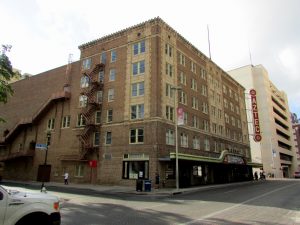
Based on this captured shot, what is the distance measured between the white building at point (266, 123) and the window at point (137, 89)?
56106 mm

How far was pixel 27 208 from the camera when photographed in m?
6.13

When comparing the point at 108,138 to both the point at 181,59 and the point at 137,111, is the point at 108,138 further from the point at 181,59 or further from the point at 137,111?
the point at 181,59

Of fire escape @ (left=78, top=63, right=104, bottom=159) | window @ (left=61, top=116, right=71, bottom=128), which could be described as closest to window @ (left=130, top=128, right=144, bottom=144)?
fire escape @ (left=78, top=63, right=104, bottom=159)

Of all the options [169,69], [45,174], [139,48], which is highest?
[139,48]

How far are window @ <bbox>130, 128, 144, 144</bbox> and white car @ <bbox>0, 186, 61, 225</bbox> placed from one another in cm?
2705

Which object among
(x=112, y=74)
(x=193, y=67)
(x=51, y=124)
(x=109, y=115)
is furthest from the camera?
(x=51, y=124)

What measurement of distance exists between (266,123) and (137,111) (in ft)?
229

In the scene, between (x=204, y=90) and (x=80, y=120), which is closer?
(x=80, y=120)

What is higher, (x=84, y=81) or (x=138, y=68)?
(x=84, y=81)

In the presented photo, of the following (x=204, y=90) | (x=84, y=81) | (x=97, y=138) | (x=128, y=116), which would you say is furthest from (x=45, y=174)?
(x=204, y=90)

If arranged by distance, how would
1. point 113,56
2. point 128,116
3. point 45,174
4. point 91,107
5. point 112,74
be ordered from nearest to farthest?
point 128,116 → point 91,107 → point 112,74 → point 113,56 → point 45,174

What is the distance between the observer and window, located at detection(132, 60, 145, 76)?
3669 cm

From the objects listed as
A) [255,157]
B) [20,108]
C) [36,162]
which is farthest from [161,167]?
[255,157]

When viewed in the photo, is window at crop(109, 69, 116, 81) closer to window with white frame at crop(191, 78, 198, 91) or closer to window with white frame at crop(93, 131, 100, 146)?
window with white frame at crop(93, 131, 100, 146)
